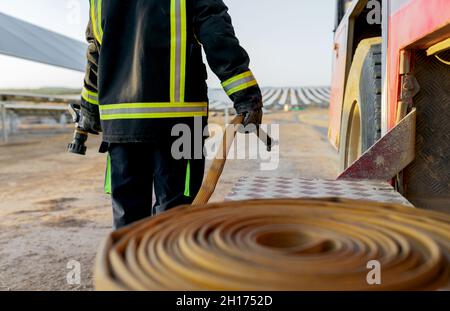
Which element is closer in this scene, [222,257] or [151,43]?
[222,257]

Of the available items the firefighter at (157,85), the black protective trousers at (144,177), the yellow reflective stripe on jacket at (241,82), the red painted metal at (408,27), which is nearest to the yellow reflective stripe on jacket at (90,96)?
the firefighter at (157,85)

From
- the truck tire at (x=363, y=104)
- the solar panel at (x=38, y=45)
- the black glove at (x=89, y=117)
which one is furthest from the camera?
the solar panel at (x=38, y=45)

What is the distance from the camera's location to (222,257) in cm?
95

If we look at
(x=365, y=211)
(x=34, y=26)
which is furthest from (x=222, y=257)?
(x=34, y=26)

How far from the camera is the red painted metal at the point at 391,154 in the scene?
255cm

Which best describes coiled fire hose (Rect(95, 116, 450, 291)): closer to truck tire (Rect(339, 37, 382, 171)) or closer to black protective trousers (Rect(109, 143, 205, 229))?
black protective trousers (Rect(109, 143, 205, 229))

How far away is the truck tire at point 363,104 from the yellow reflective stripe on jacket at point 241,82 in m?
1.34

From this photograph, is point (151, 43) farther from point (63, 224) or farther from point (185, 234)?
point (63, 224)

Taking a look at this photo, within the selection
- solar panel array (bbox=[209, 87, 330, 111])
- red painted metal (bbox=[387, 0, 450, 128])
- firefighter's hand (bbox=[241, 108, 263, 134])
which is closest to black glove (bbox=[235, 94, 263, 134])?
firefighter's hand (bbox=[241, 108, 263, 134])

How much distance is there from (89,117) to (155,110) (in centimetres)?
61

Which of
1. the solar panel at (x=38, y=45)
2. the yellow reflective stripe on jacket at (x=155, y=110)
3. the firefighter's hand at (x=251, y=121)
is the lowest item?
the firefighter's hand at (x=251, y=121)

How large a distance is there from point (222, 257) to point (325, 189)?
64.3 inches

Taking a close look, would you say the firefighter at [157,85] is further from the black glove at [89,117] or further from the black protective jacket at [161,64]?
the black glove at [89,117]

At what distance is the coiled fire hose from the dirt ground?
174 cm
